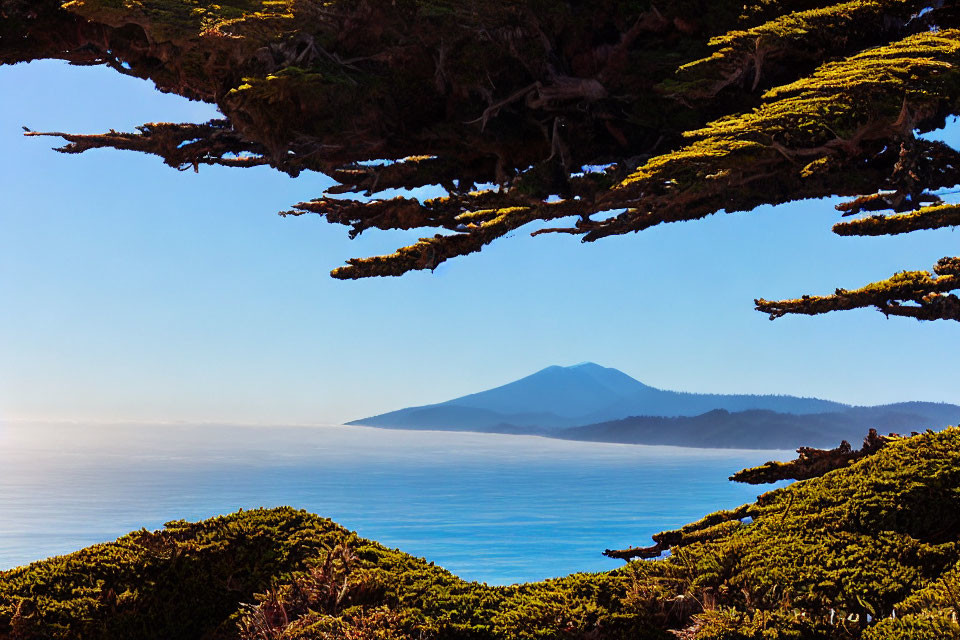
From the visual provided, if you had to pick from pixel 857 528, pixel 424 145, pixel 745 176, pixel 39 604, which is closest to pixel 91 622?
pixel 39 604

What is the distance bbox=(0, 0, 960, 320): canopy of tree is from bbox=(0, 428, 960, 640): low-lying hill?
5.21 meters

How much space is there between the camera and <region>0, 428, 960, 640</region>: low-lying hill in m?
6.14

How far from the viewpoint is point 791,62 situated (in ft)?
52.7

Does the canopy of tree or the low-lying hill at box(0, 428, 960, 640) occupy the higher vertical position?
the canopy of tree

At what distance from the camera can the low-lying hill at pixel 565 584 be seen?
614 cm

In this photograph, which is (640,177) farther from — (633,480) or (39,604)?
(633,480)

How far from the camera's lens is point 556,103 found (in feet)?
61.4

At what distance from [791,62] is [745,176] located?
16.2 ft

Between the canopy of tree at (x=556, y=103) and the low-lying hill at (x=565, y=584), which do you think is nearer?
the low-lying hill at (x=565, y=584)

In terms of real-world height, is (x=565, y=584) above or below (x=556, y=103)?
below

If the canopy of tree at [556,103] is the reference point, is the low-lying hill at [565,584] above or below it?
below

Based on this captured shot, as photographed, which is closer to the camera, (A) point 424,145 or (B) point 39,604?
(B) point 39,604

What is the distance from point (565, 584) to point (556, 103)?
13961 millimetres

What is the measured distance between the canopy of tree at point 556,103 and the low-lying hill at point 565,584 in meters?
5.21
